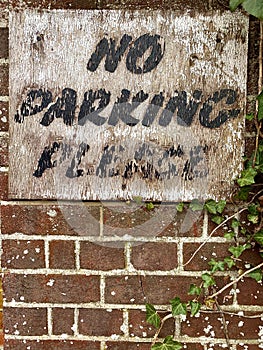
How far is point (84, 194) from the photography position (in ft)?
4.46

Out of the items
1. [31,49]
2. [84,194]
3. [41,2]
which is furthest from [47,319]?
[41,2]

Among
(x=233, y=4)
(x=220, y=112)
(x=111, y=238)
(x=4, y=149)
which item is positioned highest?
(x=233, y=4)

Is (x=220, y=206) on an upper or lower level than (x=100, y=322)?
upper

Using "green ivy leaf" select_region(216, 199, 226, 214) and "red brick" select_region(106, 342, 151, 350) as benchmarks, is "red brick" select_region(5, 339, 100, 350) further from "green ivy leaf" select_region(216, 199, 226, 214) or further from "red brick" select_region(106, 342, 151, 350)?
"green ivy leaf" select_region(216, 199, 226, 214)

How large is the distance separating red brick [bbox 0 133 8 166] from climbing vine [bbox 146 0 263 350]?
50 cm

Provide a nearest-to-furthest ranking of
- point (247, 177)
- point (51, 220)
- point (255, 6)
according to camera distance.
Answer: point (255, 6) < point (247, 177) < point (51, 220)

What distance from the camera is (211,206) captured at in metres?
1.33

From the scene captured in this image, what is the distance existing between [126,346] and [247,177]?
0.60 m

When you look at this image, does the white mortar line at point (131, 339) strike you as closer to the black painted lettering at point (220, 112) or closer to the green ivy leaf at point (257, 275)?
the green ivy leaf at point (257, 275)

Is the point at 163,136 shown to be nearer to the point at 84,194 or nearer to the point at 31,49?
the point at 84,194

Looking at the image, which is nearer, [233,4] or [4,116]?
[233,4]

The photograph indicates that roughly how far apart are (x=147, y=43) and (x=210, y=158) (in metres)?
0.35

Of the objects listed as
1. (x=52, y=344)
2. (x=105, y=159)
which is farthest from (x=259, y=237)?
(x=52, y=344)

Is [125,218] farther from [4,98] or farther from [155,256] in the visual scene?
[4,98]
